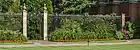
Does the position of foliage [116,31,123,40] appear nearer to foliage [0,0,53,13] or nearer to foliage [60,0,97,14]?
foliage [0,0,53,13]

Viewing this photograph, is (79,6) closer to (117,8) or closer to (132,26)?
(117,8)

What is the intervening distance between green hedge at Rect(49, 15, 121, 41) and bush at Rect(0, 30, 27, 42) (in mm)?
2594

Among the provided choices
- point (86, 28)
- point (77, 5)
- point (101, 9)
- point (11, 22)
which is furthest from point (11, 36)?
point (101, 9)

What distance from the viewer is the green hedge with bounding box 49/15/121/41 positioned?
27.4 metres

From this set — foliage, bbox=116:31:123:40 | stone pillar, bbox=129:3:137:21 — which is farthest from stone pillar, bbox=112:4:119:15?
foliage, bbox=116:31:123:40

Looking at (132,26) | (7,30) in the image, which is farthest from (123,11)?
(7,30)

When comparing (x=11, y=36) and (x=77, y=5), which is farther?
(x=77, y=5)

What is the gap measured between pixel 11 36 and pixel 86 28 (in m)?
6.58

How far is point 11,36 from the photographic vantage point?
85.9 feet

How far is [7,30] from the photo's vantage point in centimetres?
2738

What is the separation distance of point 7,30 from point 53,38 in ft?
12.1

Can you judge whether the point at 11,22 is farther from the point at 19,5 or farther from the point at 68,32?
the point at 19,5

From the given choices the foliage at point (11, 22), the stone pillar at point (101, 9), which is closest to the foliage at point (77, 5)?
the stone pillar at point (101, 9)

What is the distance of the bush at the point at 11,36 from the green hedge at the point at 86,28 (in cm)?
259
